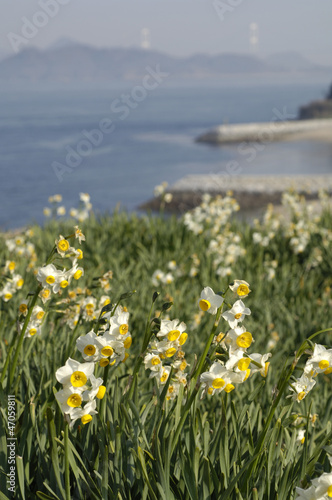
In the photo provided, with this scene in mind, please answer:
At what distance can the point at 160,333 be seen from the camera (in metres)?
1.55

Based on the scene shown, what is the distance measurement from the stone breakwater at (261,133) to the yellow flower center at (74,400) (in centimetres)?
4098

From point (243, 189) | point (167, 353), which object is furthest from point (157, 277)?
point (243, 189)

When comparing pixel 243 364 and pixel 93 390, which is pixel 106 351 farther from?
pixel 243 364

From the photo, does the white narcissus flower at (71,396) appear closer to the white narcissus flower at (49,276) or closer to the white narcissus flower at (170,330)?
the white narcissus flower at (170,330)

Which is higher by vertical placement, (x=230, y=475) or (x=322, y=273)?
(x=230, y=475)

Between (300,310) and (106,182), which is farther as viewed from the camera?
(106,182)

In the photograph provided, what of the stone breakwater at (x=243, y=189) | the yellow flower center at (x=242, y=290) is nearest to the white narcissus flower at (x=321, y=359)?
the yellow flower center at (x=242, y=290)

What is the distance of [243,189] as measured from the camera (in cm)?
1739

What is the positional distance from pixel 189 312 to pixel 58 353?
5.41 ft

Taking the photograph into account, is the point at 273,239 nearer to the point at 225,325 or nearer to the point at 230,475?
the point at 225,325

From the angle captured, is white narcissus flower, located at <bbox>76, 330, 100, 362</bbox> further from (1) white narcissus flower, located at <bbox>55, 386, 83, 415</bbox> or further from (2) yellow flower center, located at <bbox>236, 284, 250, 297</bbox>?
(2) yellow flower center, located at <bbox>236, 284, 250, 297</bbox>

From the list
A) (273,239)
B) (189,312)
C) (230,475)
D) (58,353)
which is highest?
(230,475)

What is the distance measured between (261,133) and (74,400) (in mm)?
42452

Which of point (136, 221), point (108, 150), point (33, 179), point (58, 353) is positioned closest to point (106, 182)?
point (33, 179)
